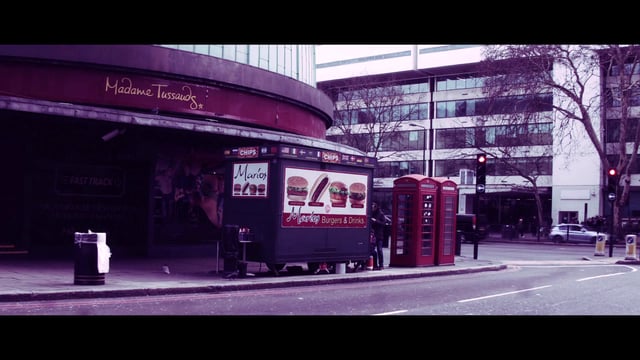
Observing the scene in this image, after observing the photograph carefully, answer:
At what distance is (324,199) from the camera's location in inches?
652

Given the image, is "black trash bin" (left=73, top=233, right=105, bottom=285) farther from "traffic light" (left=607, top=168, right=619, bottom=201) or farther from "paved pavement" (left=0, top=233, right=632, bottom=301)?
"traffic light" (left=607, top=168, right=619, bottom=201)

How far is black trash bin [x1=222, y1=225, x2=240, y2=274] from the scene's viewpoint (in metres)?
15.1

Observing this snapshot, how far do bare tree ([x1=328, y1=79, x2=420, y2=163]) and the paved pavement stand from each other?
105 feet

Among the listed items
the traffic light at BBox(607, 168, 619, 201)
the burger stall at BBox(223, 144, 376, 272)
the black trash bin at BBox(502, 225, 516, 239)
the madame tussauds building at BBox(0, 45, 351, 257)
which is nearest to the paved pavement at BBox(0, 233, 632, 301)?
the burger stall at BBox(223, 144, 376, 272)

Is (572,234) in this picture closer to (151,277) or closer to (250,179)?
(250,179)

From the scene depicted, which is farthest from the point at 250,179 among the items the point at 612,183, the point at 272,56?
the point at 612,183

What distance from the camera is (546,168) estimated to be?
62281 millimetres

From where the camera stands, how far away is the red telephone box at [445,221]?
67.2ft

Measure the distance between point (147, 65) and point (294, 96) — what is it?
5.29m

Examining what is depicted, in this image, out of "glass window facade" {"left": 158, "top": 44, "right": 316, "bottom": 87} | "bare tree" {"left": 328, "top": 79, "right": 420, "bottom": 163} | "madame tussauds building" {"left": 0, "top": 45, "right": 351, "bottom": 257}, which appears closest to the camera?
"madame tussauds building" {"left": 0, "top": 45, "right": 351, "bottom": 257}

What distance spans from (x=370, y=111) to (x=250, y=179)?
38.2m

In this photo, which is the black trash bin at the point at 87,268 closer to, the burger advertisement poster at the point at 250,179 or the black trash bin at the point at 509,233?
the burger advertisement poster at the point at 250,179
